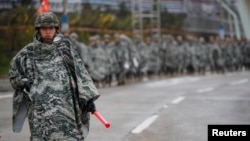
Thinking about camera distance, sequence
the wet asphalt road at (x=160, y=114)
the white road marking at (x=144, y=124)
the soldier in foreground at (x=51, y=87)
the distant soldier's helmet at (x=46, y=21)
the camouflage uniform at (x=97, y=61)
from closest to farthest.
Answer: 1. the soldier in foreground at (x=51, y=87)
2. the distant soldier's helmet at (x=46, y=21)
3. the wet asphalt road at (x=160, y=114)
4. the white road marking at (x=144, y=124)
5. the camouflage uniform at (x=97, y=61)

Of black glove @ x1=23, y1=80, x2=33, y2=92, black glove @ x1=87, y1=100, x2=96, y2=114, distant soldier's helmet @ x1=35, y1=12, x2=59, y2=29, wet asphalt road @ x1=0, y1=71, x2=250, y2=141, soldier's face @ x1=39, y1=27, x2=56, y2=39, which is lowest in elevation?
wet asphalt road @ x1=0, y1=71, x2=250, y2=141

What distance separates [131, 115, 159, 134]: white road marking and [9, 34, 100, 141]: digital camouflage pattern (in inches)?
154

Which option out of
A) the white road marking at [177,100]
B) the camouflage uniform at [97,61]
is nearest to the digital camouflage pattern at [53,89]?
the white road marking at [177,100]

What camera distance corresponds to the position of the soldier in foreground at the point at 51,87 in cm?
640

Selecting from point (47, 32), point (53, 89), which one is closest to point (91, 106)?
point (53, 89)

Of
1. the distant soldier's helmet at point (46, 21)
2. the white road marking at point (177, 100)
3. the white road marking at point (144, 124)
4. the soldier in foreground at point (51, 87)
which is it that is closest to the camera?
the soldier in foreground at point (51, 87)

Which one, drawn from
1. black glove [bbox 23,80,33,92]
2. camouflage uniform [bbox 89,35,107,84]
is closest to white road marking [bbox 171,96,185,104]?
camouflage uniform [bbox 89,35,107,84]

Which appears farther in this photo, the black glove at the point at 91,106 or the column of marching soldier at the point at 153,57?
the column of marching soldier at the point at 153,57

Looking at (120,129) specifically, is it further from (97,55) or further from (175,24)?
(175,24)

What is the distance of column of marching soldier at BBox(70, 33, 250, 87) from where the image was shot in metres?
22.6

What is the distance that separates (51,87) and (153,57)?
23.0m

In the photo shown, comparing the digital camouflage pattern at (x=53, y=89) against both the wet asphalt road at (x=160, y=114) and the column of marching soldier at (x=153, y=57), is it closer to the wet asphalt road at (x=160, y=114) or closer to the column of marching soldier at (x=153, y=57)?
the wet asphalt road at (x=160, y=114)

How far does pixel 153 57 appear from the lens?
29344mm

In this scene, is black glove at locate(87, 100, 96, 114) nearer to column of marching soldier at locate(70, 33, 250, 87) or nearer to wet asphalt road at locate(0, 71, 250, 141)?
wet asphalt road at locate(0, 71, 250, 141)
